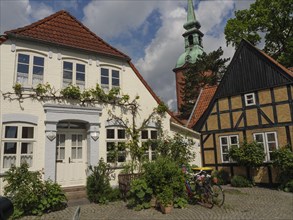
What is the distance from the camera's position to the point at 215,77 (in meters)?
28.5

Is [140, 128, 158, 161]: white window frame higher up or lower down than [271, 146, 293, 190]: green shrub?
higher up

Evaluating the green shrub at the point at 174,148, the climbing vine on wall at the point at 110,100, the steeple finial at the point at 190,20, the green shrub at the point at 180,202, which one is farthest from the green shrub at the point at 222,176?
the steeple finial at the point at 190,20

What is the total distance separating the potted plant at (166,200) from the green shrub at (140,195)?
0.41m

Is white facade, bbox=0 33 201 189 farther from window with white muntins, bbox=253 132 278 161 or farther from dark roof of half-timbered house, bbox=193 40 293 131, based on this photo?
window with white muntins, bbox=253 132 278 161

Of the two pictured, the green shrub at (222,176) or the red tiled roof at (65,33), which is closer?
the red tiled roof at (65,33)

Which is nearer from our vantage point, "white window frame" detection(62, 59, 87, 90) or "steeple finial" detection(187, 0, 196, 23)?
"white window frame" detection(62, 59, 87, 90)

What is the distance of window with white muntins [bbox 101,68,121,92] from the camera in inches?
430

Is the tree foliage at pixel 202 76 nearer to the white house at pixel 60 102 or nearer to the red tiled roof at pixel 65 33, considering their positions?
the white house at pixel 60 102

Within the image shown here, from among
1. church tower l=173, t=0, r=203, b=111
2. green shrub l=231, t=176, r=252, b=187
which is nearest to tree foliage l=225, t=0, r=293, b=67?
green shrub l=231, t=176, r=252, b=187

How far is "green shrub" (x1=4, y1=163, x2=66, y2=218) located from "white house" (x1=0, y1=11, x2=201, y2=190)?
847mm

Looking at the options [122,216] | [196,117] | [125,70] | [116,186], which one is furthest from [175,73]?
[122,216]

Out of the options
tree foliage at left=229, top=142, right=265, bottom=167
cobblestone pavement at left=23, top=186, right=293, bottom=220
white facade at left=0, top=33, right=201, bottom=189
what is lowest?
cobblestone pavement at left=23, top=186, right=293, bottom=220

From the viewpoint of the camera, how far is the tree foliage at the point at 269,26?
1784 cm

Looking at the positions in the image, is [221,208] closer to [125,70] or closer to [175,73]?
[125,70]
